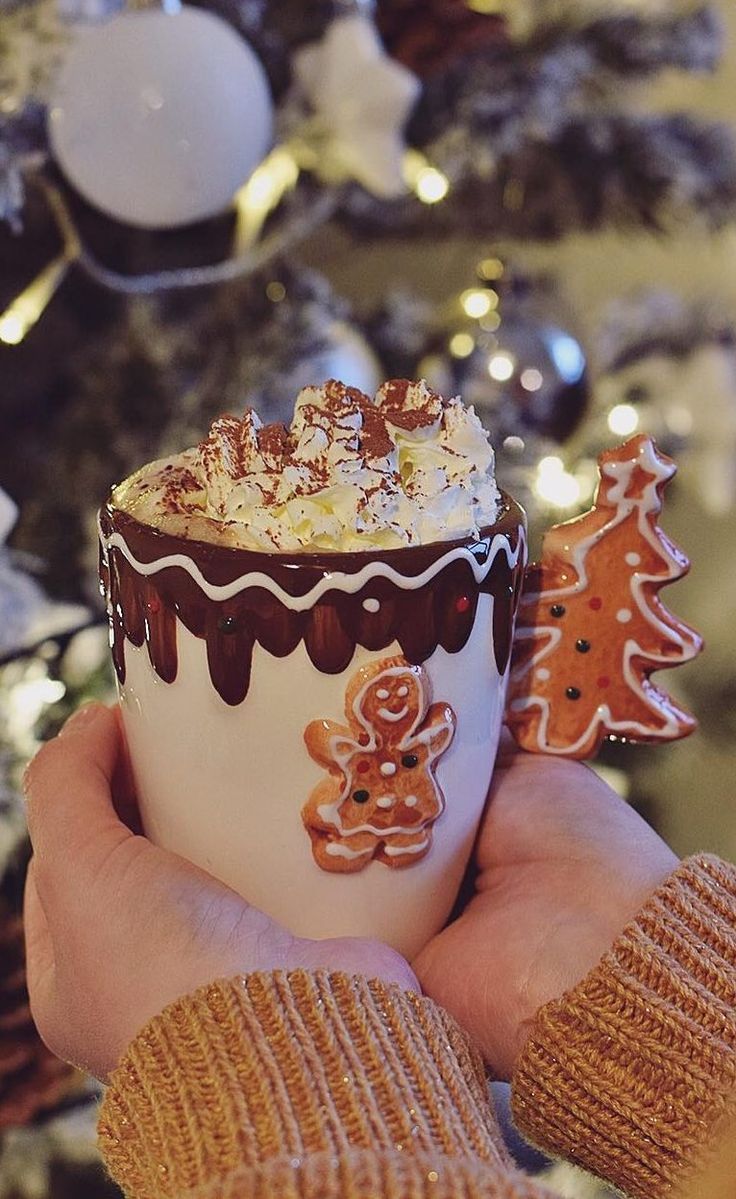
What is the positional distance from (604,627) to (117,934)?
0.32m

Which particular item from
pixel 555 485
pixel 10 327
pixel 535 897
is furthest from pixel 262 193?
pixel 535 897

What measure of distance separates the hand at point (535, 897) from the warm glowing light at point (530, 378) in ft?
1.75

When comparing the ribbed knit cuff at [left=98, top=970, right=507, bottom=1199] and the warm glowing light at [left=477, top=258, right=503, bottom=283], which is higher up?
the ribbed knit cuff at [left=98, top=970, right=507, bottom=1199]

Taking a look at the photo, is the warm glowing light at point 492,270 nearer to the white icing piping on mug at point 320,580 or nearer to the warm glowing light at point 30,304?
A: the warm glowing light at point 30,304

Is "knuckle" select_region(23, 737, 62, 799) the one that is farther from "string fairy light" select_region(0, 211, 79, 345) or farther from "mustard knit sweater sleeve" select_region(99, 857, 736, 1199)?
"string fairy light" select_region(0, 211, 79, 345)

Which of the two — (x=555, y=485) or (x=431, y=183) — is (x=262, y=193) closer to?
(x=431, y=183)

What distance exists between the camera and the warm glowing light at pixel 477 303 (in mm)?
1142

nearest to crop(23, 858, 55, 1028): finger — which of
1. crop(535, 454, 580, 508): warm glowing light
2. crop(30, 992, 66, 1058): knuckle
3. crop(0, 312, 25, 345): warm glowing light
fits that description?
crop(30, 992, 66, 1058): knuckle

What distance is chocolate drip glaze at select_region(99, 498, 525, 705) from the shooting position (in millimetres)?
505

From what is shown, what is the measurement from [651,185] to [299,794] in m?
0.88

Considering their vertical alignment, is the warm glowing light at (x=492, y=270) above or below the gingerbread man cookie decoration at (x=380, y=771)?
below

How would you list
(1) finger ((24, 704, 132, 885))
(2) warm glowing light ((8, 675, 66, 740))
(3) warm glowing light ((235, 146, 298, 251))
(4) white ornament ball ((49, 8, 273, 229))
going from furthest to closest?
(3) warm glowing light ((235, 146, 298, 251))
(2) warm glowing light ((8, 675, 66, 740))
(4) white ornament ball ((49, 8, 273, 229))
(1) finger ((24, 704, 132, 885))

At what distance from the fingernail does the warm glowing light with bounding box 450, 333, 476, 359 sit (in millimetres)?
599

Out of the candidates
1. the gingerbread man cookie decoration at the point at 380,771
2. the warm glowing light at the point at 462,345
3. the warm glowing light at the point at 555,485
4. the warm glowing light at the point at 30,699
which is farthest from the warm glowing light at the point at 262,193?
the gingerbread man cookie decoration at the point at 380,771
